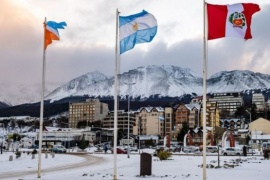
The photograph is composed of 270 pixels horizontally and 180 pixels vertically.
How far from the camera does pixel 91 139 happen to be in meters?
179

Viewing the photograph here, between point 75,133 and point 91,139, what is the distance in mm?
6929

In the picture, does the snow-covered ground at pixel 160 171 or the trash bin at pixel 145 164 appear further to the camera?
the trash bin at pixel 145 164

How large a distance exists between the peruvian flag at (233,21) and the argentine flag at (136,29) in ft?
11.1

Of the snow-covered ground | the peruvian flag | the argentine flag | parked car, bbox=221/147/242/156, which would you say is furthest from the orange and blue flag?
parked car, bbox=221/147/242/156

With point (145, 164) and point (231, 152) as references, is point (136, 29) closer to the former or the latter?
point (145, 164)

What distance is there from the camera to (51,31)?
2544 centimetres

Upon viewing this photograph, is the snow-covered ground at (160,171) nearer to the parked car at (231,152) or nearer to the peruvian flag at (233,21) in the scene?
the peruvian flag at (233,21)

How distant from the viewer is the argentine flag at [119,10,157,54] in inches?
852

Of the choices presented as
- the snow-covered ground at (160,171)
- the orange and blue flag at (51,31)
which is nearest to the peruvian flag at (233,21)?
the snow-covered ground at (160,171)

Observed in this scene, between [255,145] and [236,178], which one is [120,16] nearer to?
[236,178]

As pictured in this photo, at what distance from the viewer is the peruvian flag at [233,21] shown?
747 inches

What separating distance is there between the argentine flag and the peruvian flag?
3.38 meters

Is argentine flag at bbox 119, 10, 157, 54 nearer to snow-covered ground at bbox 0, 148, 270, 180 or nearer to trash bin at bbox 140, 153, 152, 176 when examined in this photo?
trash bin at bbox 140, 153, 152, 176

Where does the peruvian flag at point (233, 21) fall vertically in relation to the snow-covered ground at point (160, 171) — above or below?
above
